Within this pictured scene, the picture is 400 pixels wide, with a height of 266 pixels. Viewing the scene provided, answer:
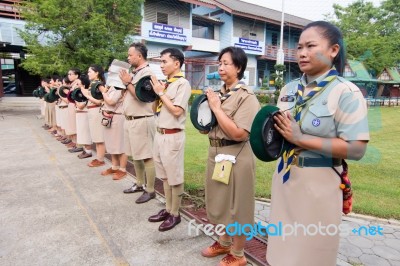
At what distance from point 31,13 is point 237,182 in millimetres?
11575

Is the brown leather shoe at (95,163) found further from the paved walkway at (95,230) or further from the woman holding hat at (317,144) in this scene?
the woman holding hat at (317,144)

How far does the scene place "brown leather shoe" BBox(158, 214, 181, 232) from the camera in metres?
3.15

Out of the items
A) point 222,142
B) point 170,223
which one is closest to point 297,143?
point 222,142

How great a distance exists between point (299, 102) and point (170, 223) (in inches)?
83.8

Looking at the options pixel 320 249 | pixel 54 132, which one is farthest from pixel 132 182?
pixel 54 132

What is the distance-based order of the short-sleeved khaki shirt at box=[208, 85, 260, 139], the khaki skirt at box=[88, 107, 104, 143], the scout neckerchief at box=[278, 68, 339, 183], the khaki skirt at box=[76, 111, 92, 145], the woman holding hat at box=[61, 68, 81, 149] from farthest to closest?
the woman holding hat at box=[61, 68, 81, 149] → the khaki skirt at box=[76, 111, 92, 145] → the khaki skirt at box=[88, 107, 104, 143] → the short-sleeved khaki shirt at box=[208, 85, 260, 139] → the scout neckerchief at box=[278, 68, 339, 183]

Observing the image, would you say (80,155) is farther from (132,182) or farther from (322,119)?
(322,119)

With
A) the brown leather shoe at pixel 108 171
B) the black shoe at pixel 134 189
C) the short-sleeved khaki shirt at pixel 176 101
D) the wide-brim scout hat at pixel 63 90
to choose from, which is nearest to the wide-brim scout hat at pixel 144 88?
the short-sleeved khaki shirt at pixel 176 101

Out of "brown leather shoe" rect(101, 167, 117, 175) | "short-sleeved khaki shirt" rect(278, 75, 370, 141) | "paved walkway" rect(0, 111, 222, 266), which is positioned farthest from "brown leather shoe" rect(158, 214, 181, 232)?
"brown leather shoe" rect(101, 167, 117, 175)

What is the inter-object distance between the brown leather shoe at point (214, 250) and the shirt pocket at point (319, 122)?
5.27ft

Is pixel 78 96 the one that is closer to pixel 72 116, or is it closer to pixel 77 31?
pixel 72 116

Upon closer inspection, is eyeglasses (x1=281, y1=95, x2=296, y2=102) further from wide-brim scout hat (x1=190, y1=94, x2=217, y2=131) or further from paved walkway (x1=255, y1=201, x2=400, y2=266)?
paved walkway (x1=255, y1=201, x2=400, y2=266)

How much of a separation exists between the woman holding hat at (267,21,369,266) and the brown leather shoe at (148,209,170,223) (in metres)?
1.89

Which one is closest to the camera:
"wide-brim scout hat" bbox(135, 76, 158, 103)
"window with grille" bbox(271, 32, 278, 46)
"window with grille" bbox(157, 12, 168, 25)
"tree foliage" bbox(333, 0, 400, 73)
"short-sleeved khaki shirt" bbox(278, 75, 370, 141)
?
"short-sleeved khaki shirt" bbox(278, 75, 370, 141)
